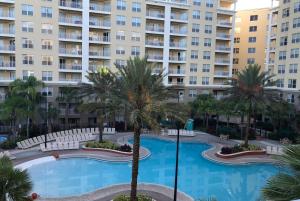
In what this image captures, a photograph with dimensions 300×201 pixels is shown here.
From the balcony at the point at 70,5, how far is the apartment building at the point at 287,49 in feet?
102

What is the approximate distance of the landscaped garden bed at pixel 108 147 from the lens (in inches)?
1297

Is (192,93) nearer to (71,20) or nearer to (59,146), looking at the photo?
(71,20)

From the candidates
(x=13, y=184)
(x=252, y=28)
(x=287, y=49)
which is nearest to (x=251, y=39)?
(x=252, y=28)

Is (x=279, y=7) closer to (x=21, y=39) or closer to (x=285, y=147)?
(x=21, y=39)

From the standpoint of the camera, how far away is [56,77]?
46156mm

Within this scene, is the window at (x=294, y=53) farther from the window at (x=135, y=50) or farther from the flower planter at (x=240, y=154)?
the window at (x=135, y=50)

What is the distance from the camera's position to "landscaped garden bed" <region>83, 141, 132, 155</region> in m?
32.9

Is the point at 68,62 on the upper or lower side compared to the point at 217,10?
Answer: lower

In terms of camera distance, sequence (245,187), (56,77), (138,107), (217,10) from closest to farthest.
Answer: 1. (138,107)
2. (245,187)
3. (56,77)
4. (217,10)

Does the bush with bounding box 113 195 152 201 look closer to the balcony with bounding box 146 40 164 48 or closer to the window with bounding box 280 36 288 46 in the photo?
the balcony with bounding box 146 40 164 48

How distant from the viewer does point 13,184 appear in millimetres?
10789

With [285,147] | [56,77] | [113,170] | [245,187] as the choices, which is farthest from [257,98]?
[56,77]

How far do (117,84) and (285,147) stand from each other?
1393 centimetres

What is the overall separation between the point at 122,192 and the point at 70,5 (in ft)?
109
